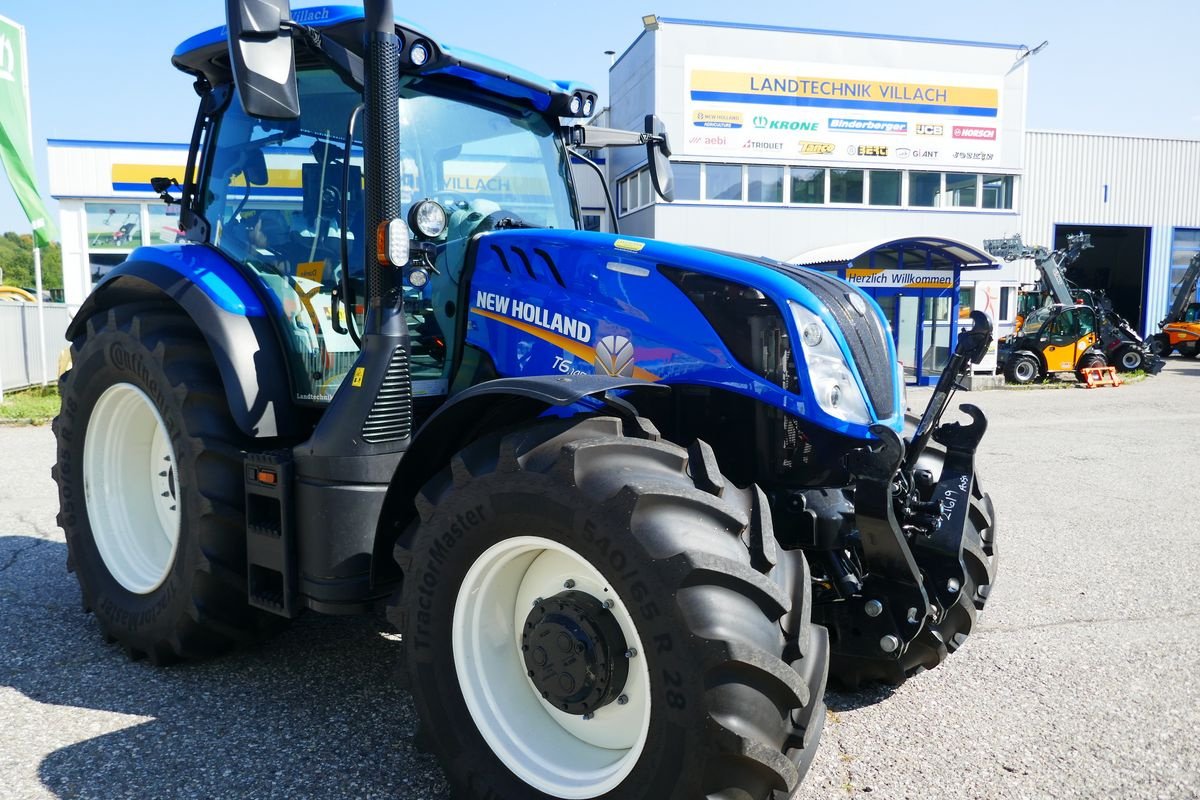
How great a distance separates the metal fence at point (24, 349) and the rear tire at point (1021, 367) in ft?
59.8

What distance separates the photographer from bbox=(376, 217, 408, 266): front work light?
9.59ft

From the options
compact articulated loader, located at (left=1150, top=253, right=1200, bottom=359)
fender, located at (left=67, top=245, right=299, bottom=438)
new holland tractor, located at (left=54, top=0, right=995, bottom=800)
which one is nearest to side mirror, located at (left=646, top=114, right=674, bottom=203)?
new holland tractor, located at (left=54, top=0, right=995, bottom=800)

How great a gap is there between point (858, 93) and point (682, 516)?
2106 centimetres

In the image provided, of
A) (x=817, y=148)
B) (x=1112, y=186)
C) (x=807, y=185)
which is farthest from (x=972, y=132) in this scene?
(x=1112, y=186)

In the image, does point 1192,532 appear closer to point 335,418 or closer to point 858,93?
point 335,418

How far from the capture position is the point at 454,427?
2.76m

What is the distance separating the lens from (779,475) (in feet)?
9.30

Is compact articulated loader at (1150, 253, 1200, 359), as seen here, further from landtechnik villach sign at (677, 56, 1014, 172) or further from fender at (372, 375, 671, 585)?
fender at (372, 375, 671, 585)

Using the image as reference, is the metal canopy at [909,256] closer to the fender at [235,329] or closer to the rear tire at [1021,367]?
the rear tire at [1021,367]

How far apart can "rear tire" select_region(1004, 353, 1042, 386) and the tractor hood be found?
17.4 m

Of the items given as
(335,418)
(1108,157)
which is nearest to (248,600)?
Result: (335,418)

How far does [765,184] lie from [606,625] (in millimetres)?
19716

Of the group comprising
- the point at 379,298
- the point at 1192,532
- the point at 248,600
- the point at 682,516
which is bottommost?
Answer: the point at 1192,532

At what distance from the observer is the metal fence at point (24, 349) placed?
14.6 metres
